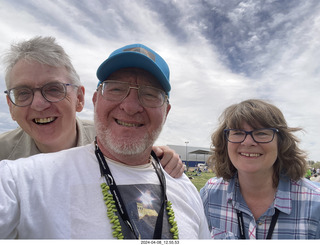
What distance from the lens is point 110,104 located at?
75.1 inches

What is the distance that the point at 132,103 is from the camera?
1911mm

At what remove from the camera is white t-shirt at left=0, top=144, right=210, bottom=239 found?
4.53ft

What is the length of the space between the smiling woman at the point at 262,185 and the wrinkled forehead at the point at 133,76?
5.81ft

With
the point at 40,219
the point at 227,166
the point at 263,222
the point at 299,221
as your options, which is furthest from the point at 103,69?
the point at 299,221

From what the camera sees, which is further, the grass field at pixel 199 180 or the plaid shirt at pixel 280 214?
the grass field at pixel 199 180

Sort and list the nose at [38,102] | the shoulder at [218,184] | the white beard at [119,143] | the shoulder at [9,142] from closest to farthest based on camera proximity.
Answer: the white beard at [119,143]
the nose at [38,102]
the shoulder at [9,142]
the shoulder at [218,184]

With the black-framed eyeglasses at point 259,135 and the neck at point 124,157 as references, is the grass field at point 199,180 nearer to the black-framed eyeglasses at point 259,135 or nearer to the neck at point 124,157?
the black-framed eyeglasses at point 259,135

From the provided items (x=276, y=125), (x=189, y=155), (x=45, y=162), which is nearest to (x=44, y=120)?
(x=45, y=162)

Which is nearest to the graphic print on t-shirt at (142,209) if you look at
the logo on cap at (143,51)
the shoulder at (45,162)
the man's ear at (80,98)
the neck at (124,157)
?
the neck at (124,157)

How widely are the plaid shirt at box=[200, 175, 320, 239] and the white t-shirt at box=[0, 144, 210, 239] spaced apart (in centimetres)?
155

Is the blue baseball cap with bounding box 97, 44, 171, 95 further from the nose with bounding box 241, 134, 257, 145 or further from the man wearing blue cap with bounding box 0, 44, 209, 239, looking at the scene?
the nose with bounding box 241, 134, 257, 145

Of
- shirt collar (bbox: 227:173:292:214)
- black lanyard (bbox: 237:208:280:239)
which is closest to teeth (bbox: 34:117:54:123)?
shirt collar (bbox: 227:173:292:214)

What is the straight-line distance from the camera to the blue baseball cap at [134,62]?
6.40ft

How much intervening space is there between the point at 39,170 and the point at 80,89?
1.55 metres
